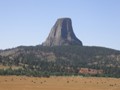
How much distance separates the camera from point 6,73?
88688mm

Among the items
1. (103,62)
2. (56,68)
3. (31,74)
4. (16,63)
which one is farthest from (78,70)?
(103,62)

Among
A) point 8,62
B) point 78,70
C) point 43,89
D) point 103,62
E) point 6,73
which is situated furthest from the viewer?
point 103,62

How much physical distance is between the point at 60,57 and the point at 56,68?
243 ft

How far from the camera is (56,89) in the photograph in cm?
4922

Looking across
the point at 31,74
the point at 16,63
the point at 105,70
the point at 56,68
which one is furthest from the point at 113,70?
the point at 31,74

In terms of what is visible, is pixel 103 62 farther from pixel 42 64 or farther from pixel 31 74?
pixel 31 74

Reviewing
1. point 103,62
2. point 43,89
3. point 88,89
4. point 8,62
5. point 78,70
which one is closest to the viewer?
point 43,89

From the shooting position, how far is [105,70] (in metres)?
134

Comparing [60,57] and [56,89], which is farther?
[60,57]

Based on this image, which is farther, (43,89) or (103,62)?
(103,62)

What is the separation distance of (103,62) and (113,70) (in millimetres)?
58481

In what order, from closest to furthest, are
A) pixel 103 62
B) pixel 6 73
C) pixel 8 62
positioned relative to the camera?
1. pixel 6 73
2. pixel 8 62
3. pixel 103 62

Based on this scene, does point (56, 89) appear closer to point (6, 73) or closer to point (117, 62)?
point (6, 73)

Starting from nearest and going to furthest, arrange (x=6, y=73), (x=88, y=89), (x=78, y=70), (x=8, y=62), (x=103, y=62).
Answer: (x=88, y=89) < (x=6, y=73) < (x=8, y=62) < (x=78, y=70) < (x=103, y=62)
